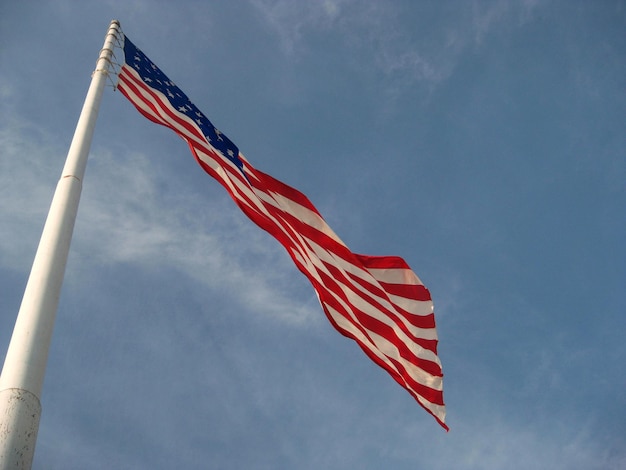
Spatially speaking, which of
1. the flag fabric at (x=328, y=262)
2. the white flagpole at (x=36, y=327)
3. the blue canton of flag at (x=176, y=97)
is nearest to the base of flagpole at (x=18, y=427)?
the white flagpole at (x=36, y=327)

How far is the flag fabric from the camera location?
55.9ft

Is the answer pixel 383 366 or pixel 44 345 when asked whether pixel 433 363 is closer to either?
pixel 383 366

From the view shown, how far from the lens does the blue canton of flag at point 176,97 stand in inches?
720

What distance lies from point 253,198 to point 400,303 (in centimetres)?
494

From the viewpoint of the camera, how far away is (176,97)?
18.8 m

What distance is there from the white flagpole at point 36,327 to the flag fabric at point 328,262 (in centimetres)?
430

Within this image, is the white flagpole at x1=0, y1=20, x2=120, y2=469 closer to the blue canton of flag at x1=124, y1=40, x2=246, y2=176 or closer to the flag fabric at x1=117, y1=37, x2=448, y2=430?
the flag fabric at x1=117, y1=37, x2=448, y2=430

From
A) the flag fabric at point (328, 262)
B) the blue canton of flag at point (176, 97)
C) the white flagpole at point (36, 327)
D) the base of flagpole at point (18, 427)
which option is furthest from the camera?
the blue canton of flag at point (176, 97)

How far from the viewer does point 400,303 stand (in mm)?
19656

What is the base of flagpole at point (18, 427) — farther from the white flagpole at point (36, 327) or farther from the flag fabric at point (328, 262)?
the flag fabric at point (328, 262)

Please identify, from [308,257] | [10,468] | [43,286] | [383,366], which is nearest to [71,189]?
[43,286]

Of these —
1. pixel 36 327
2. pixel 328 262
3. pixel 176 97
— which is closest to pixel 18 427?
pixel 36 327

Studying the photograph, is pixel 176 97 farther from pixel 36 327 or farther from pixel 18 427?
pixel 18 427

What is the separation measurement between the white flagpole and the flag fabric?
430 centimetres
